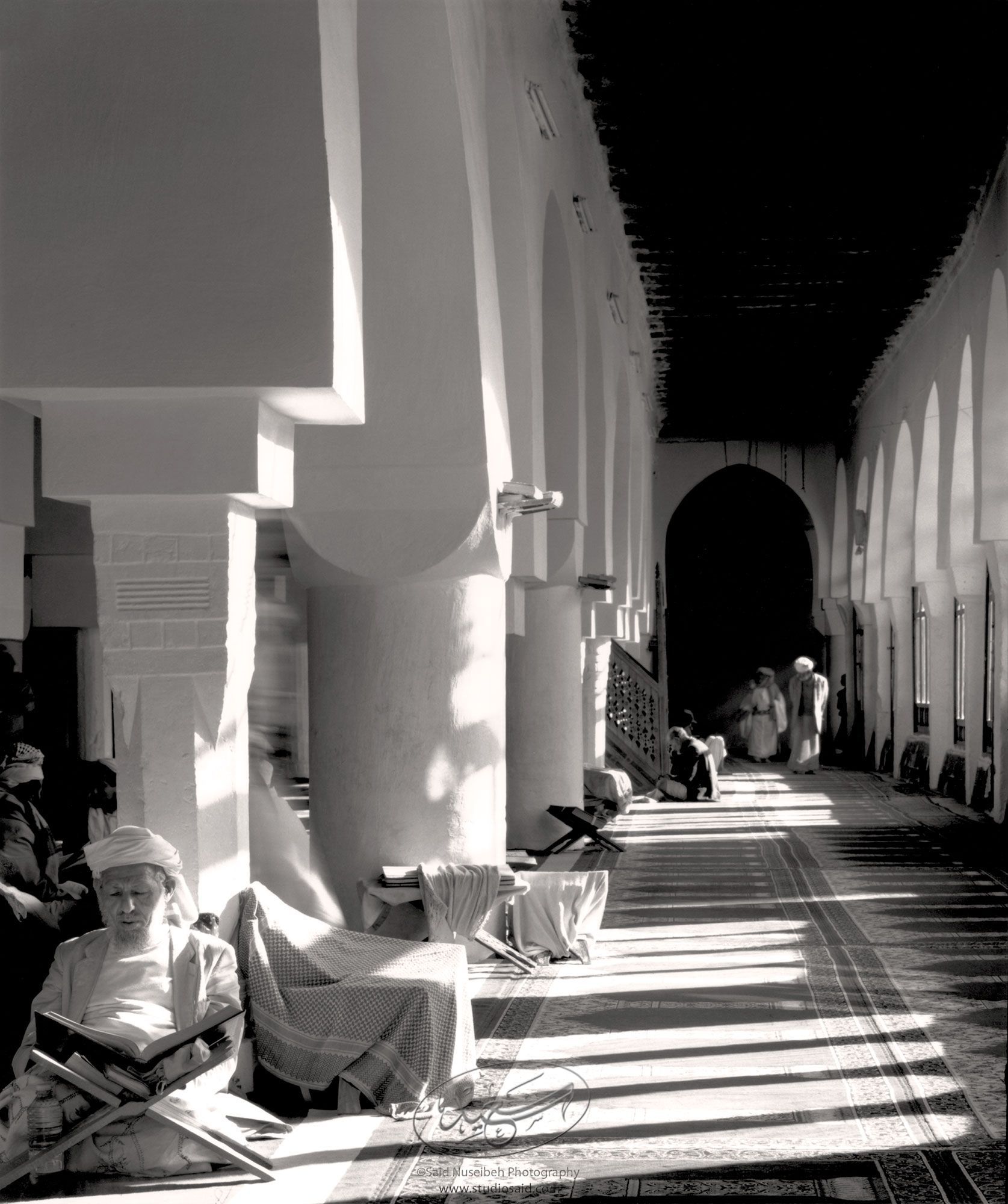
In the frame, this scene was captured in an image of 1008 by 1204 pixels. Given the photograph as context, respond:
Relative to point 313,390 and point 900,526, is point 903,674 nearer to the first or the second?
point 900,526

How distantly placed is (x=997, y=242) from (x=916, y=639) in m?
8.81

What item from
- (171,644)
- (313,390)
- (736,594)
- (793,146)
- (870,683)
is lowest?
(870,683)

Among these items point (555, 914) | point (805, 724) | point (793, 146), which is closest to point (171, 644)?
point (555, 914)

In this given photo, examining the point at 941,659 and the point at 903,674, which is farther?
the point at 903,674

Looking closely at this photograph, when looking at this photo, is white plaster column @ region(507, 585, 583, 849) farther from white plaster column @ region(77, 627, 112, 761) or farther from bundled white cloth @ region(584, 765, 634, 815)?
white plaster column @ region(77, 627, 112, 761)

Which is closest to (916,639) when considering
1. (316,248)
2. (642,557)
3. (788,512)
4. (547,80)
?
(642,557)

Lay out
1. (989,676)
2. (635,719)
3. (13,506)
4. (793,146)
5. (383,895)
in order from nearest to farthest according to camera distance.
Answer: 1. (13,506)
2. (383,895)
3. (793,146)
4. (989,676)
5. (635,719)

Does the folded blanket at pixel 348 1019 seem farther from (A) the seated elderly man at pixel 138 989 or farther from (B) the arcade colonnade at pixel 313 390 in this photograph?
(A) the seated elderly man at pixel 138 989

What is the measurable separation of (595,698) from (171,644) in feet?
41.0

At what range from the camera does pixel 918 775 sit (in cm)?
2012

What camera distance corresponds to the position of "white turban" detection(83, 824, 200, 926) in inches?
197

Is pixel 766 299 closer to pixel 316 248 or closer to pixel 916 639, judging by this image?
pixel 916 639

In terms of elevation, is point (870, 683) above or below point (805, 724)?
above

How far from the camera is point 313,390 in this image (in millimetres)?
5234
